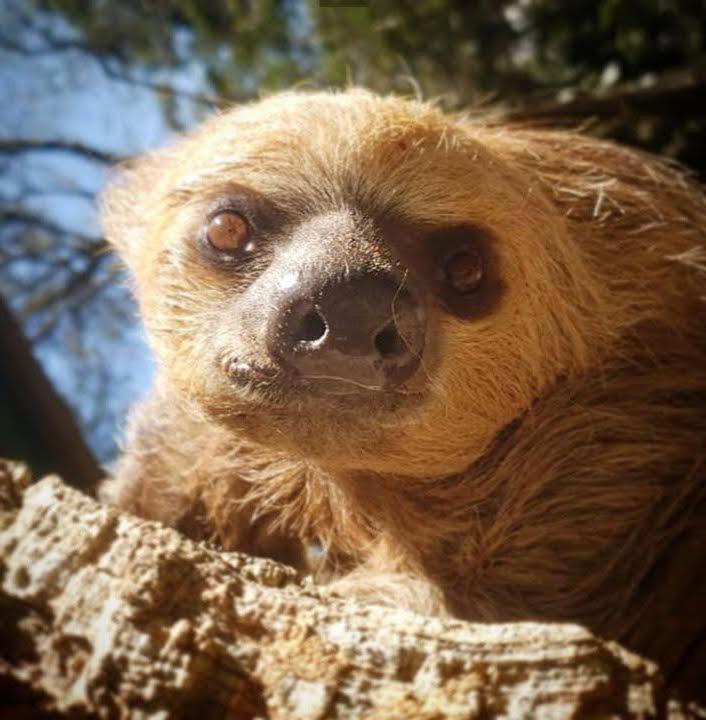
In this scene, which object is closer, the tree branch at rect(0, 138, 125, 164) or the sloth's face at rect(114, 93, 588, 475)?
the sloth's face at rect(114, 93, 588, 475)

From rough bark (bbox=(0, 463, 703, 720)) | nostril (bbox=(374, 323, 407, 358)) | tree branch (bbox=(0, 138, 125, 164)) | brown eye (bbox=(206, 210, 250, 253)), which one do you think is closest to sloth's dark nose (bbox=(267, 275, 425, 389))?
nostril (bbox=(374, 323, 407, 358))

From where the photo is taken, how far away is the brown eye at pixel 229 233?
2.22 metres

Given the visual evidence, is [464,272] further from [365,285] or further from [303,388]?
[303,388]

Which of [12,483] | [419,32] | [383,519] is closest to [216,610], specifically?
[12,483]

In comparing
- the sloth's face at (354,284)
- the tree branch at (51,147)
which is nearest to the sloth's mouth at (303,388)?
the sloth's face at (354,284)

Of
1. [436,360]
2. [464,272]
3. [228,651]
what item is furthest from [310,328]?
[228,651]

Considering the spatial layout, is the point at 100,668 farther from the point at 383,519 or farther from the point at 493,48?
Result: the point at 493,48

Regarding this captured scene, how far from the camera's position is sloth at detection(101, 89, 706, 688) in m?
1.97

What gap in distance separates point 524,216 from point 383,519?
3.26ft

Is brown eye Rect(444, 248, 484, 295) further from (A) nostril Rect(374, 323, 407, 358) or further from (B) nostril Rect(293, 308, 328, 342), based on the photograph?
(B) nostril Rect(293, 308, 328, 342)

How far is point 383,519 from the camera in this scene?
2543mm

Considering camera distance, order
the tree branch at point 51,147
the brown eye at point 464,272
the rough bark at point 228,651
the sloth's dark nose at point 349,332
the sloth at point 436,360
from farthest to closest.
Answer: the tree branch at point 51,147, the brown eye at point 464,272, the sloth at point 436,360, the sloth's dark nose at point 349,332, the rough bark at point 228,651

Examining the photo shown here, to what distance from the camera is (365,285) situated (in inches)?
73.4

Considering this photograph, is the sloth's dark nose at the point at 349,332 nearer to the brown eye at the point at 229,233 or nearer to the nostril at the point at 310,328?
the nostril at the point at 310,328
